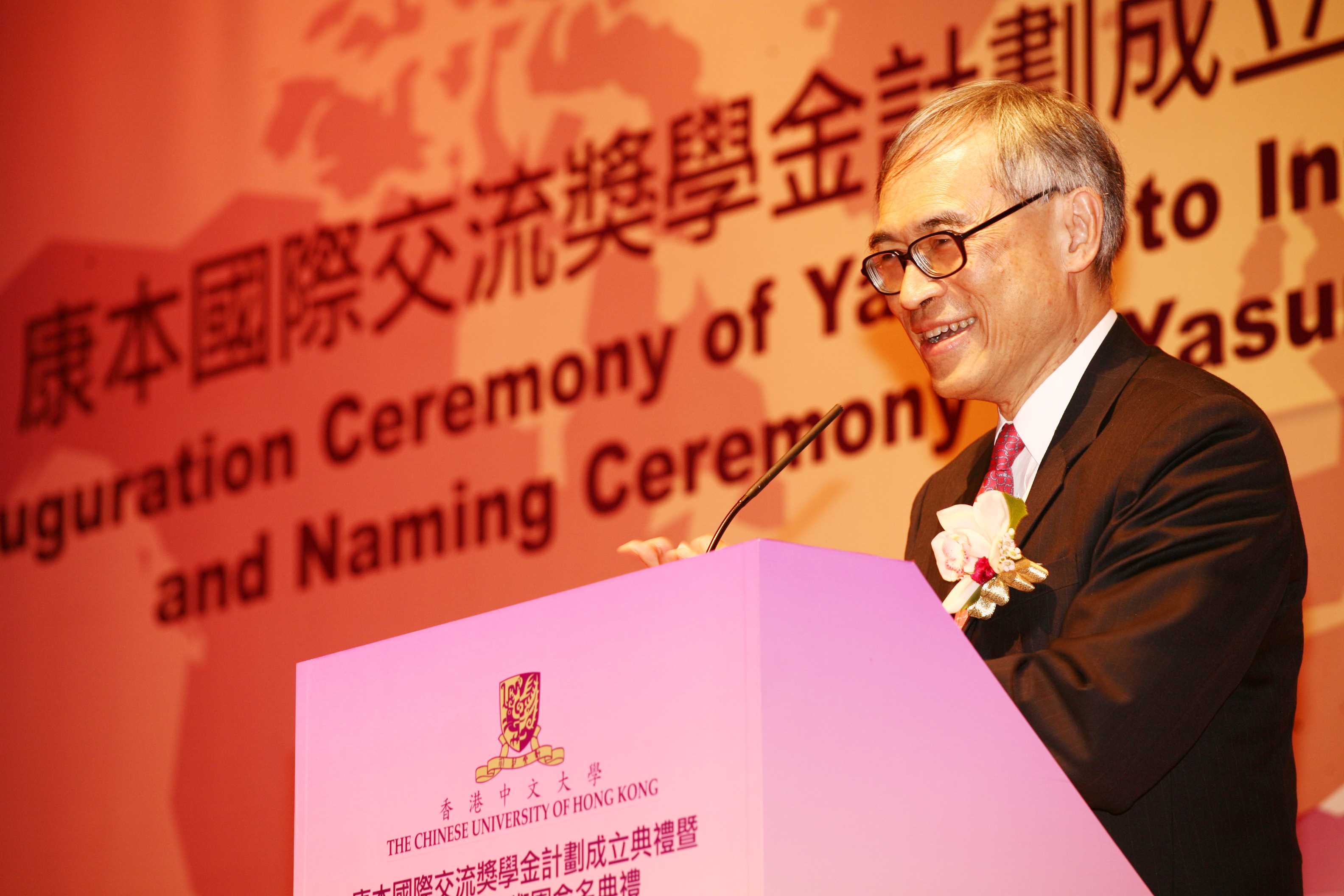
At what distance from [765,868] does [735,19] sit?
301cm

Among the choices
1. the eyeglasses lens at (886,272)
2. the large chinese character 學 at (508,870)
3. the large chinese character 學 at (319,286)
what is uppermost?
the large chinese character 學 at (319,286)

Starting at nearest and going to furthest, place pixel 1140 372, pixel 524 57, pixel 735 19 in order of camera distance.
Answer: pixel 1140 372 < pixel 735 19 < pixel 524 57

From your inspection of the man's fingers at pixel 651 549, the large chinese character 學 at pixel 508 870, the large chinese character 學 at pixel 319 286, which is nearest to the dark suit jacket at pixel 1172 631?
the man's fingers at pixel 651 549

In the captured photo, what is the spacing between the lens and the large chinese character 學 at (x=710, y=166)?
12.7ft

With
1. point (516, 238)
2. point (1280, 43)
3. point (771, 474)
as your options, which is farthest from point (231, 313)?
point (771, 474)

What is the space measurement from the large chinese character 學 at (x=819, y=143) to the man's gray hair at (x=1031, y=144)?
4.77ft

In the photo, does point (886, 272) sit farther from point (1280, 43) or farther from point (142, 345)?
point (142, 345)

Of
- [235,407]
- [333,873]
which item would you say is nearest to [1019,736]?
[333,873]

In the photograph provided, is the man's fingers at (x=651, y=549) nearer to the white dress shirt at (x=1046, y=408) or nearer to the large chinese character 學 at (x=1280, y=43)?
the white dress shirt at (x=1046, y=408)

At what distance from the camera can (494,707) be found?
147 centimetres

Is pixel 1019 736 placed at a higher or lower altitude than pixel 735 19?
lower

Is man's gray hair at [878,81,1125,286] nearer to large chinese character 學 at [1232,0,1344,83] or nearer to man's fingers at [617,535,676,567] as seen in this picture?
man's fingers at [617,535,676,567]

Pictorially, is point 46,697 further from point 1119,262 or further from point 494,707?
point 494,707

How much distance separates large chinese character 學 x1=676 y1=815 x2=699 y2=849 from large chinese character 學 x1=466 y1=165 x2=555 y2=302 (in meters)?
2.93
